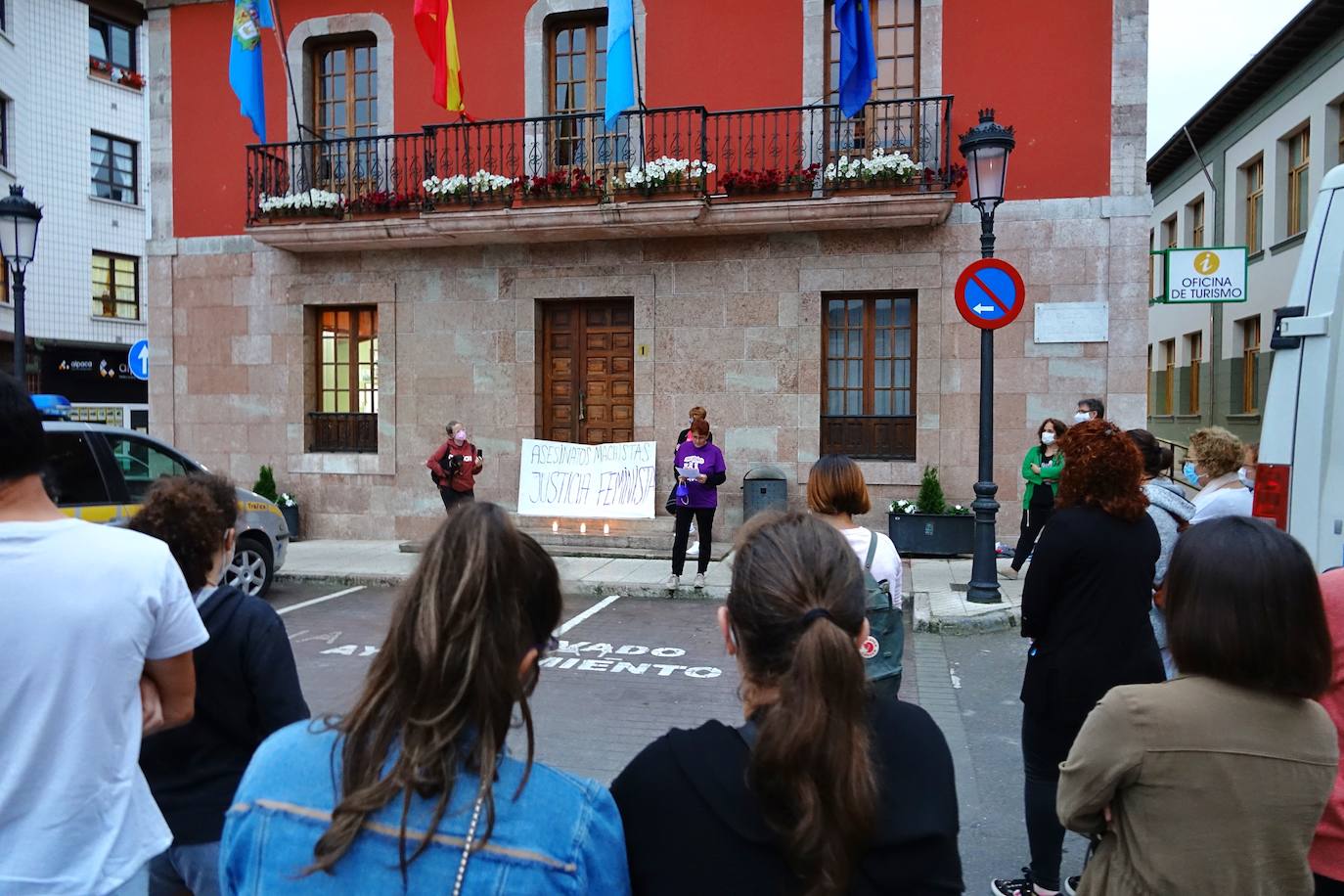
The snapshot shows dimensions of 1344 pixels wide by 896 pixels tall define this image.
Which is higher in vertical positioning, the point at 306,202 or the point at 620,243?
the point at 306,202

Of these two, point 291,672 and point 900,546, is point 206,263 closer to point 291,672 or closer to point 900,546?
point 900,546

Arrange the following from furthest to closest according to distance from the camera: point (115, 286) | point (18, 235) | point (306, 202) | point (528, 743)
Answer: point (115, 286) < point (306, 202) < point (18, 235) < point (528, 743)

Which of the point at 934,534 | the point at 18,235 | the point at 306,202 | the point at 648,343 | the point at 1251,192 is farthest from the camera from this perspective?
the point at 1251,192

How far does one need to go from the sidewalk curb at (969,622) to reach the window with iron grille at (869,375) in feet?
14.3

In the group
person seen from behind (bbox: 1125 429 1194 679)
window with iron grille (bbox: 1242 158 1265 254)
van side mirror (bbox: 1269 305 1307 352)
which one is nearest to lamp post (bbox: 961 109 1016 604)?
person seen from behind (bbox: 1125 429 1194 679)

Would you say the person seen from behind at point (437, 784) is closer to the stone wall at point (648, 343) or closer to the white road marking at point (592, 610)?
the white road marking at point (592, 610)

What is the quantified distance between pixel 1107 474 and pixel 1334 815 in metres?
1.47

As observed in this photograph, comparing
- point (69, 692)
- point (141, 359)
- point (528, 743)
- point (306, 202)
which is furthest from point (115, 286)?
point (528, 743)

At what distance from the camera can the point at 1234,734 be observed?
194cm

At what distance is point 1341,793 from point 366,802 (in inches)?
87.7

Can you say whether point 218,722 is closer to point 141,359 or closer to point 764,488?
point 764,488

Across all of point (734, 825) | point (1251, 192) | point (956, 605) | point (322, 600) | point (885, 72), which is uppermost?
point (1251, 192)

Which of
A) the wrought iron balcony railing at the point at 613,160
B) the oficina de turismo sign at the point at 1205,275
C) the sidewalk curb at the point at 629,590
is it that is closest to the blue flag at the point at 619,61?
the wrought iron balcony railing at the point at 613,160

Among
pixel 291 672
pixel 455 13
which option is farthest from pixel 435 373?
pixel 291 672
